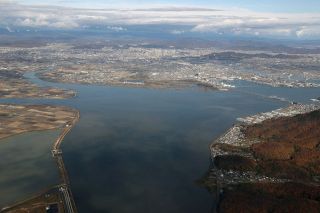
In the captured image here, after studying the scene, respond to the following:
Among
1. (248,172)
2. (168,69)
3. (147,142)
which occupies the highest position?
(168,69)

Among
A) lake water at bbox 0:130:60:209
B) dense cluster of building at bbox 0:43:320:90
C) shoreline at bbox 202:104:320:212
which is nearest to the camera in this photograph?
lake water at bbox 0:130:60:209

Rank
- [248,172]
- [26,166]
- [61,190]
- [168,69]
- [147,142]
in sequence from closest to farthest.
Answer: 1. [61,190]
2. [26,166]
3. [248,172]
4. [147,142]
5. [168,69]

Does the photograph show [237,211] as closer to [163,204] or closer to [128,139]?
[163,204]

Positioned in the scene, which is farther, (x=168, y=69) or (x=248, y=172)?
(x=168, y=69)

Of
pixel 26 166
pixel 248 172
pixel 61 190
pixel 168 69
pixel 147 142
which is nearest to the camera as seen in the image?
pixel 61 190

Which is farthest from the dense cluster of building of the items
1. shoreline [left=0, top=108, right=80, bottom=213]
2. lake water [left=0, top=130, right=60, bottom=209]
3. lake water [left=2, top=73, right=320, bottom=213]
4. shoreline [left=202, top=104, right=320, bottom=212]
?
shoreline [left=0, top=108, right=80, bottom=213]

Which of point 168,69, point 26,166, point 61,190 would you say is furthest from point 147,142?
point 168,69

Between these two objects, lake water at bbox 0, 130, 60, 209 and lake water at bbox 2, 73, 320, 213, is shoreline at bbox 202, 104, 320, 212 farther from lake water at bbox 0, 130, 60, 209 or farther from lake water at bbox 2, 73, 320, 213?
lake water at bbox 0, 130, 60, 209

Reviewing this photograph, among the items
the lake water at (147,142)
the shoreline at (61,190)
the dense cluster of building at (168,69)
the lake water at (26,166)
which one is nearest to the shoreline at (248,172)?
the lake water at (147,142)

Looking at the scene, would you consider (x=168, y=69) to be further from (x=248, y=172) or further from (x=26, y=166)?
(x=26, y=166)
